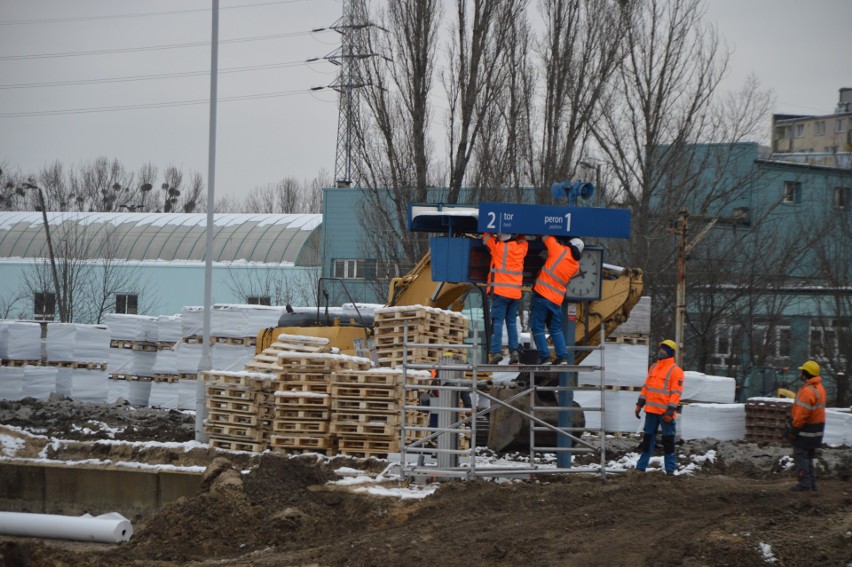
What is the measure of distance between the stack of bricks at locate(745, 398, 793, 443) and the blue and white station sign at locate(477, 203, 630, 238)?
700 centimetres

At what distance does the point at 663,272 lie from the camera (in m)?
36.7

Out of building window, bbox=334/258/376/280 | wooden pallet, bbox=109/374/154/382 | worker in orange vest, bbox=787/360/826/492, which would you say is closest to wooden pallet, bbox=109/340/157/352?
wooden pallet, bbox=109/374/154/382

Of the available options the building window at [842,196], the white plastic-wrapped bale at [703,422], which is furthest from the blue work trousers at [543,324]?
the building window at [842,196]

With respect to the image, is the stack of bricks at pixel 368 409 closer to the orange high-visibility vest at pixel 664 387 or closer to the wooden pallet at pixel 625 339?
the orange high-visibility vest at pixel 664 387

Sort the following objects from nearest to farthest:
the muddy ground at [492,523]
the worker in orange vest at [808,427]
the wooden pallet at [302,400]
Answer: the muddy ground at [492,523] < the worker in orange vest at [808,427] < the wooden pallet at [302,400]

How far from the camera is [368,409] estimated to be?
17203mm

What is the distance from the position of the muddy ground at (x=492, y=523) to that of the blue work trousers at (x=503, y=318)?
6.34 feet

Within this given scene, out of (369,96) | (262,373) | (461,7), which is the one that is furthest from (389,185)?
(262,373)

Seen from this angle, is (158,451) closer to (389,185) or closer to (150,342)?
(150,342)

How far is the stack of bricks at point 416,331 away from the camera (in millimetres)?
17844

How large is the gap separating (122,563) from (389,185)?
2158 cm

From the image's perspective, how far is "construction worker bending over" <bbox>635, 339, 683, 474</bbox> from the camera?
15188mm

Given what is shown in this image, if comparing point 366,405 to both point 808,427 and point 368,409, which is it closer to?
point 368,409

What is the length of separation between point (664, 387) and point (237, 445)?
25.1 ft
